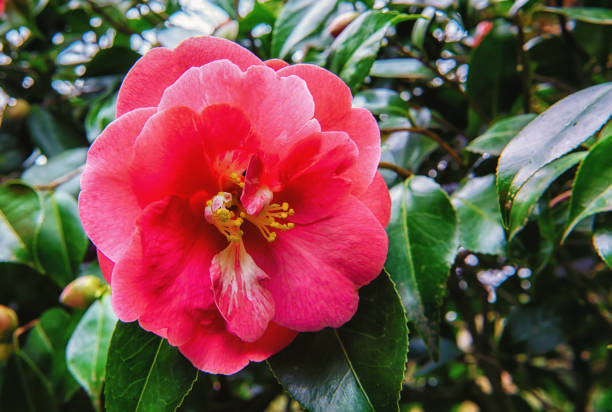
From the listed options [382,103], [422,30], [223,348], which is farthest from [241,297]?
[422,30]

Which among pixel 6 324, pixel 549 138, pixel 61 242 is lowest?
pixel 6 324

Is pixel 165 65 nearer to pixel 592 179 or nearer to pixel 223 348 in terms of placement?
pixel 223 348

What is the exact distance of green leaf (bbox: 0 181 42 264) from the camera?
2.11ft

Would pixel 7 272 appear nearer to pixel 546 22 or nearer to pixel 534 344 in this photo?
pixel 534 344

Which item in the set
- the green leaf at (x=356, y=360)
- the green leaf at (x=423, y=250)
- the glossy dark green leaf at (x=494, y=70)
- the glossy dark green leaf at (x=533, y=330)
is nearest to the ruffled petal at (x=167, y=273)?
the green leaf at (x=356, y=360)

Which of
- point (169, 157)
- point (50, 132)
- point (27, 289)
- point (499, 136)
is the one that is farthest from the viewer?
point (50, 132)

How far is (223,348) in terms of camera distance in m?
0.43

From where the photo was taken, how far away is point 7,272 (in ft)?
2.97

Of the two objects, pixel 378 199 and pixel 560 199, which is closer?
pixel 378 199

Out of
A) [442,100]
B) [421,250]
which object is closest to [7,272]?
[421,250]

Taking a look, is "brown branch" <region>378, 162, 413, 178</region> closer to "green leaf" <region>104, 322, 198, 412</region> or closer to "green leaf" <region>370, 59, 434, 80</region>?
"green leaf" <region>370, 59, 434, 80</region>

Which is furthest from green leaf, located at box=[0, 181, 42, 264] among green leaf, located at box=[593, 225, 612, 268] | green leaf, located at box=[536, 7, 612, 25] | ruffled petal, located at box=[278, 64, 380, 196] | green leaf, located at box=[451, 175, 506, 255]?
green leaf, located at box=[536, 7, 612, 25]

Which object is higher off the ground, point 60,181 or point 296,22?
point 296,22

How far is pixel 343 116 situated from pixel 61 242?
48 centimetres
